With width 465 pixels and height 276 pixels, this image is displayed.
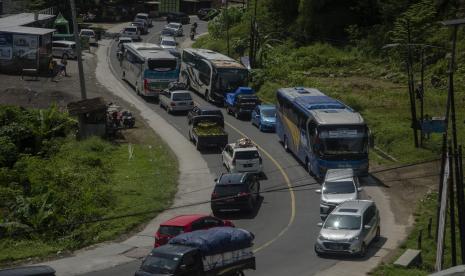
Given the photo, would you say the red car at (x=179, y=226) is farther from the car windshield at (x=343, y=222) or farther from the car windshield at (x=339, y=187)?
the car windshield at (x=339, y=187)

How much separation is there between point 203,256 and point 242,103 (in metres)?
31.9

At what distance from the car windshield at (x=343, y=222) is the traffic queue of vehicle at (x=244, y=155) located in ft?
0.12

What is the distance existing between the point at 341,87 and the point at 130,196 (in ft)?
89.8

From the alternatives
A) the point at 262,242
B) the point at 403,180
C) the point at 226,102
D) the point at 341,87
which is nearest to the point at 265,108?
the point at 226,102

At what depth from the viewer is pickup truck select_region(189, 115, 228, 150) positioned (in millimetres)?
47719

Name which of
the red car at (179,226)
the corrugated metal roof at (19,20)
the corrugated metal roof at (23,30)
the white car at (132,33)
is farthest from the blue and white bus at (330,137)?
the white car at (132,33)

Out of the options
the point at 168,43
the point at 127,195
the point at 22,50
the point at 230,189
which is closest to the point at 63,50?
the point at 22,50

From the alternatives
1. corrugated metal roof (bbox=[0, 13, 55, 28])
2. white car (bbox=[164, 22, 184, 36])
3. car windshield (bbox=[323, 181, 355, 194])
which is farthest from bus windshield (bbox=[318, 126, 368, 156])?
white car (bbox=[164, 22, 184, 36])

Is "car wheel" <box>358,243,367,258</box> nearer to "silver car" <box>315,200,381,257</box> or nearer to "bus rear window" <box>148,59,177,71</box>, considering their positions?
"silver car" <box>315,200,381,257</box>

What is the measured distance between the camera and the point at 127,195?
38.3 metres

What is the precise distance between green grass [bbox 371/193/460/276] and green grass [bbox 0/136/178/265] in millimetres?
10657

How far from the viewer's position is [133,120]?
2136 inches

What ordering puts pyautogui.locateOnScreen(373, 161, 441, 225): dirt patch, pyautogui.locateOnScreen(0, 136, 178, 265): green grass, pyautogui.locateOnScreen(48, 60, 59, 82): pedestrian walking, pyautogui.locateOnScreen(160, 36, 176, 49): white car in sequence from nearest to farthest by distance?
pyautogui.locateOnScreen(0, 136, 178, 265): green grass, pyautogui.locateOnScreen(373, 161, 441, 225): dirt patch, pyautogui.locateOnScreen(48, 60, 59, 82): pedestrian walking, pyautogui.locateOnScreen(160, 36, 176, 49): white car

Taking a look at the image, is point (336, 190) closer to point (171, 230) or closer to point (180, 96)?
point (171, 230)
